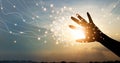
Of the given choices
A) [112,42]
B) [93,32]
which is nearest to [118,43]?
[112,42]

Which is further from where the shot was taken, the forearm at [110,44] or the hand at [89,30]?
the forearm at [110,44]

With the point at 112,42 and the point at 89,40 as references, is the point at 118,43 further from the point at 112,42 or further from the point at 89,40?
the point at 89,40

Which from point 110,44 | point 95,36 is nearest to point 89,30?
point 95,36

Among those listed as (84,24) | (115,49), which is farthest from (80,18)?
(115,49)

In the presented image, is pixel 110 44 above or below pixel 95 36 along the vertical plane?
below

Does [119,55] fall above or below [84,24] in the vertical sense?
below

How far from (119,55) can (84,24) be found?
196 cm

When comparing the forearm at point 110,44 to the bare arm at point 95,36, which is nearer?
the bare arm at point 95,36

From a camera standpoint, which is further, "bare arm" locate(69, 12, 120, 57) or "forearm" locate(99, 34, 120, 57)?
"forearm" locate(99, 34, 120, 57)

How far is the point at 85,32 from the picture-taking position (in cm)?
1058

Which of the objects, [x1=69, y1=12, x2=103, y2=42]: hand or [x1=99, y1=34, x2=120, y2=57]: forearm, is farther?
[x1=99, y1=34, x2=120, y2=57]: forearm

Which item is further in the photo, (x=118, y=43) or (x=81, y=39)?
(x=118, y=43)

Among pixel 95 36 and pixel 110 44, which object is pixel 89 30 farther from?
pixel 110 44

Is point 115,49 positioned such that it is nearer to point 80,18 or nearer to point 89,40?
point 89,40
